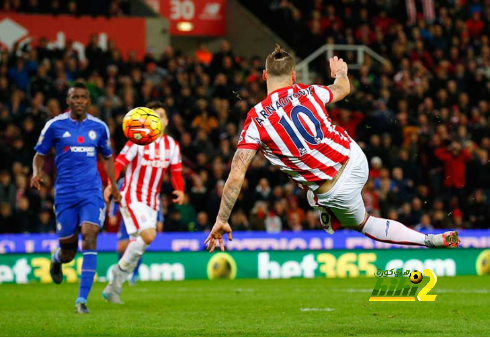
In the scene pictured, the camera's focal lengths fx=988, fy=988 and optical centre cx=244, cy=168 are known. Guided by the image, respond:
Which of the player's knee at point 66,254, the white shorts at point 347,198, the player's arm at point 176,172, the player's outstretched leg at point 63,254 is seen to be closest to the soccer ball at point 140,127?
the player's outstretched leg at point 63,254

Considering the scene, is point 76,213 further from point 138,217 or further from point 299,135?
point 299,135

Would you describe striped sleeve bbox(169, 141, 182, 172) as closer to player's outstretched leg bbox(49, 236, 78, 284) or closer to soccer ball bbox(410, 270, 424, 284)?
player's outstretched leg bbox(49, 236, 78, 284)

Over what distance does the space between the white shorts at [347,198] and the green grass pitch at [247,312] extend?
0.94 meters

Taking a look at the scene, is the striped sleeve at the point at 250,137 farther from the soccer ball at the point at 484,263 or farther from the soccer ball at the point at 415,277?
the soccer ball at the point at 484,263

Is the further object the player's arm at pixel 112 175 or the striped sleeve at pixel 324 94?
the player's arm at pixel 112 175

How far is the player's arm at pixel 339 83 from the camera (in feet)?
28.1

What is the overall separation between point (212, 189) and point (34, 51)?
16.2 ft

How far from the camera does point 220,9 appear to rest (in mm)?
28406

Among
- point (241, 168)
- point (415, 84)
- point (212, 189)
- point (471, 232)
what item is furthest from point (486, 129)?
point (241, 168)

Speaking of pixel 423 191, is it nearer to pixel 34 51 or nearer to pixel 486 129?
pixel 486 129

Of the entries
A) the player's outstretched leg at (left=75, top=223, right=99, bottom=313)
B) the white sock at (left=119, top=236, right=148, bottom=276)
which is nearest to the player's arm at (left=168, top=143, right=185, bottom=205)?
the white sock at (left=119, top=236, right=148, bottom=276)

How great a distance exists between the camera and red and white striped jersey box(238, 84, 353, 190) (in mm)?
8195

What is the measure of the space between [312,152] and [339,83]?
756 mm

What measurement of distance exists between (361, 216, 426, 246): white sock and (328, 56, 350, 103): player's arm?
1.14 m
